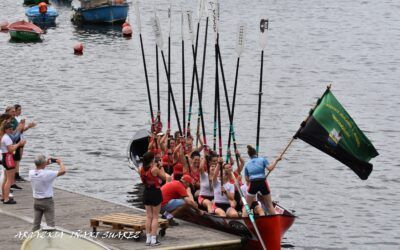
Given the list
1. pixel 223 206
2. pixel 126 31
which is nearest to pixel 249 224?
pixel 223 206

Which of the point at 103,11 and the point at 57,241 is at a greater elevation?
the point at 57,241

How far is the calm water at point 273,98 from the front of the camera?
38531 millimetres

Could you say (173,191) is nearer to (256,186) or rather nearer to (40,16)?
(256,186)

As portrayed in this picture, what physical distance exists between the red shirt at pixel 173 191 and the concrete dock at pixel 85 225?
0.86 m

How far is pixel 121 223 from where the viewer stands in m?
26.3

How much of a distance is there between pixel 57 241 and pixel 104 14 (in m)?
72.6

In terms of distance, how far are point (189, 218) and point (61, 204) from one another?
3.68m

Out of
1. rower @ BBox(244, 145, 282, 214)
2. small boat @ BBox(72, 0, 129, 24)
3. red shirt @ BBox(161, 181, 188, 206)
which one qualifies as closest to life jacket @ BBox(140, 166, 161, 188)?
rower @ BBox(244, 145, 282, 214)

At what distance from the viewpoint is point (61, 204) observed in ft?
98.4

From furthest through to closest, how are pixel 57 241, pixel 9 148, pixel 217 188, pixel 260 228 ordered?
pixel 217 188 → pixel 9 148 → pixel 260 228 → pixel 57 241

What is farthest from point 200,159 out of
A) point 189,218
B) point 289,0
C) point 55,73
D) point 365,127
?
point 289,0

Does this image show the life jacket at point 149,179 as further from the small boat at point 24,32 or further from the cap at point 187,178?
the small boat at point 24,32

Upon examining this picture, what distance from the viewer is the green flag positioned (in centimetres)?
2920

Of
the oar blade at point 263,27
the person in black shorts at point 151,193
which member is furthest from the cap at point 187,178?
the person in black shorts at point 151,193
